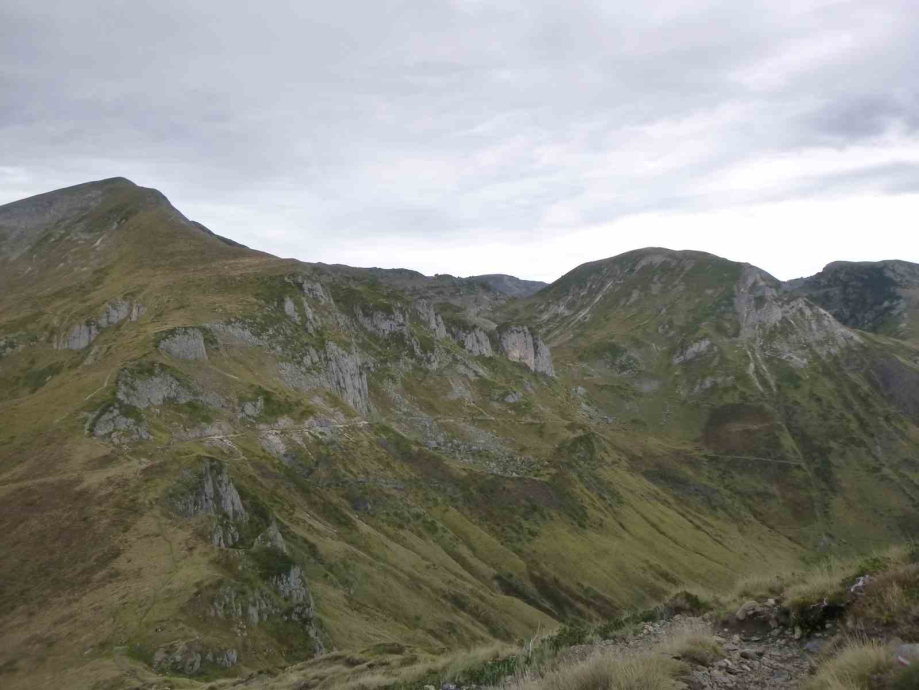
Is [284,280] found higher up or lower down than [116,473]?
higher up

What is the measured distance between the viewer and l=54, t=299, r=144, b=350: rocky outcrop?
143500 mm

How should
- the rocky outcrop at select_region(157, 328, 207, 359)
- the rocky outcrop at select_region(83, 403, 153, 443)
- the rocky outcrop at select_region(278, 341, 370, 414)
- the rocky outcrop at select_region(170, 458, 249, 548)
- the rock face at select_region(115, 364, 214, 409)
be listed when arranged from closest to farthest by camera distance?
the rocky outcrop at select_region(170, 458, 249, 548) → the rocky outcrop at select_region(83, 403, 153, 443) → the rock face at select_region(115, 364, 214, 409) → the rocky outcrop at select_region(157, 328, 207, 359) → the rocky outcrop at select_region(278, 341, 370, 414)

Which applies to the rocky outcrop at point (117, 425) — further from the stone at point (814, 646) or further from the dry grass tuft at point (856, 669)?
the dry grass tuft at point (856, 669)

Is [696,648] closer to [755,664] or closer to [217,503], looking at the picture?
[755,664]

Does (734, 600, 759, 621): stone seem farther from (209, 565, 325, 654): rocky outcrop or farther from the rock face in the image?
the rock face

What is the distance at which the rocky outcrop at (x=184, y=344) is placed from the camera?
114m

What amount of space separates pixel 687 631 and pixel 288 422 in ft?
373

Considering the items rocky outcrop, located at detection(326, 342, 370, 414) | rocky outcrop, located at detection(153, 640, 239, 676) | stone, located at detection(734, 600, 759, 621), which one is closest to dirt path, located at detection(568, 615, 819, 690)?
stone, located at detection(734, 600, 759, 621)

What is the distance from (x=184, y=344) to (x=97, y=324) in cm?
4423

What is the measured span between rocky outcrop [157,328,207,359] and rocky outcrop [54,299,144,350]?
36152mm

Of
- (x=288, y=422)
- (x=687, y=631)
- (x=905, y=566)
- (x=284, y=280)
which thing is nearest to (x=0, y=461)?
(x=288, y=422)

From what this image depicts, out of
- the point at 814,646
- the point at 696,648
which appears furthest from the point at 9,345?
the point at 814,646

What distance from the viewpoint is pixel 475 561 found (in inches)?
4417

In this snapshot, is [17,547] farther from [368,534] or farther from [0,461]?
[368,534]
